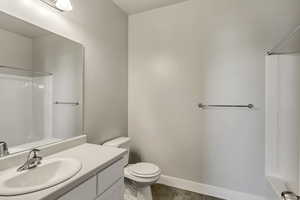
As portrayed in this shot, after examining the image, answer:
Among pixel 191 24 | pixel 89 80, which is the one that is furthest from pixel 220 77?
pixel 89 80

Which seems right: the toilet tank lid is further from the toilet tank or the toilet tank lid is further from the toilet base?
the toilet base

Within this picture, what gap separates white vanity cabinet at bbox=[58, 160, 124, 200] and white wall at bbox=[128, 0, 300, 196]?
3.41 feet

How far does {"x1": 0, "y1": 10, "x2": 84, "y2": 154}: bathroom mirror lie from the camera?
3.42ft

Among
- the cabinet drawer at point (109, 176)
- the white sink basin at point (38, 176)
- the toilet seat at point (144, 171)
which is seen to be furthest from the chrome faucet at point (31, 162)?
the toilet seat at point (144, 171)

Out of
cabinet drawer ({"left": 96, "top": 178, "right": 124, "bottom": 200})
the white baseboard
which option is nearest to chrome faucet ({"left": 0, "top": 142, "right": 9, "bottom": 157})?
cabinet drawer ({"left": 96, "top": 178, "right": 124, "bottom": 200})

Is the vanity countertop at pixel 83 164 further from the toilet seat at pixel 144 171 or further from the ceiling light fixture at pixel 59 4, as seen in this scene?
the ceiling light fixture at pixel 59 4

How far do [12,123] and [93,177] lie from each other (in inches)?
27.4

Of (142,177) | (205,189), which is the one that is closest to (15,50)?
(142,177)

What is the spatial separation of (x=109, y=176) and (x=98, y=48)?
1.38 meters

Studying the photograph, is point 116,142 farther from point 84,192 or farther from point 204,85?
point 204,85

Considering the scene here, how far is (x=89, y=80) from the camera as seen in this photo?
1678mm

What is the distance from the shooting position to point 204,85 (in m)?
1.93

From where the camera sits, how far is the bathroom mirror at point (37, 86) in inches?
41.1

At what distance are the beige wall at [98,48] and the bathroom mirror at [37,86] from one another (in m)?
0.09
